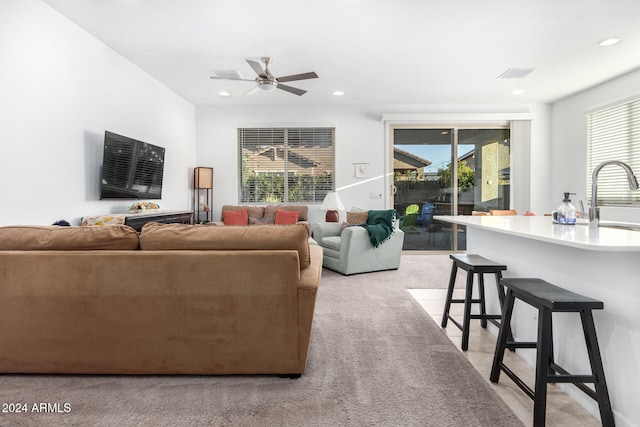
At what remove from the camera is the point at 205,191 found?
6297 millimetres

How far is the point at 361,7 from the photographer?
299cm

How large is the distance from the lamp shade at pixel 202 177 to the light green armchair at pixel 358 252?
2540mm

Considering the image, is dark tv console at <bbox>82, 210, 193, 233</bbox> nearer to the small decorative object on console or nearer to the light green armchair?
the small decorative object on console

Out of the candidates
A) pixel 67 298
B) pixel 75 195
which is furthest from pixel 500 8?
pixel 75 195

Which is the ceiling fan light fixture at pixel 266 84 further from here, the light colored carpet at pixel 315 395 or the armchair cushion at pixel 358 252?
the light colored carpet at pixel 315 395

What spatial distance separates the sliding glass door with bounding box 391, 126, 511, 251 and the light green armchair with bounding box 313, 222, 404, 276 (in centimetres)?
174

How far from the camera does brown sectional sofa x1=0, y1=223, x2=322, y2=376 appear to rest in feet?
5.63

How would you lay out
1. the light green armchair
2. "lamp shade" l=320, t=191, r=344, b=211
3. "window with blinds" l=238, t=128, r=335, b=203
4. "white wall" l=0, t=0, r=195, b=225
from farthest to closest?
"window with blinds" l=238, t=128, r=335, b=203 → "lamp shade" l=320, t=191, r=344, b=211 → the light green armchair → "white wall" l=0, t=0, r=195, b=225

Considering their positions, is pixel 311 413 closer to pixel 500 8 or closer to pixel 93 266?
pixel 93 266

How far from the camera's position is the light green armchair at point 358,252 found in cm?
432

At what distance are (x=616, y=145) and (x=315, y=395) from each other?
5734 mm

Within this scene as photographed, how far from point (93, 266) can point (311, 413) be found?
52.5 inches

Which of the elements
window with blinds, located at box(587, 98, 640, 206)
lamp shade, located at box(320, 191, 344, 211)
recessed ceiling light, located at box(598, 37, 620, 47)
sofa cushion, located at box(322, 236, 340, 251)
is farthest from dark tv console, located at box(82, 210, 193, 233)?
window with blinds, located at box(587, 98, 640, 206)

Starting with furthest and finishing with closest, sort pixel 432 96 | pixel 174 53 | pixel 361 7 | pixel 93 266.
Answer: pixel 432 96 < pixel 174 53 < pixel 361 7 < pixel 93 266
